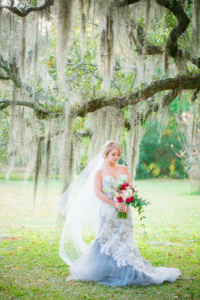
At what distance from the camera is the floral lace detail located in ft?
13.4

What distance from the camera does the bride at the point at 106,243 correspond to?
403 centimetres

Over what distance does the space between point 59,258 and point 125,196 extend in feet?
5.85

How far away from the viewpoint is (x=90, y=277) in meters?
4.06

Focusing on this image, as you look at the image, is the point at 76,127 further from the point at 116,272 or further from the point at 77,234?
the point at 116,272

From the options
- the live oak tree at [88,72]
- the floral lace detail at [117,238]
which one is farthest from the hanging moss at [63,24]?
the floral lace detail at [117,238]

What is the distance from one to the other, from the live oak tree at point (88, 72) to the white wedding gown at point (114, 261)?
162 centimetres

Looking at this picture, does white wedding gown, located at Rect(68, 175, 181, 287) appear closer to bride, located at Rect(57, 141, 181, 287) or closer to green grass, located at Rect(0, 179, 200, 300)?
bride, located at Rect(57, 141, 181, 287)

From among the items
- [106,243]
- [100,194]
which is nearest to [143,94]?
[100,194]

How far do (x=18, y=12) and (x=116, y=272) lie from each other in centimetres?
390

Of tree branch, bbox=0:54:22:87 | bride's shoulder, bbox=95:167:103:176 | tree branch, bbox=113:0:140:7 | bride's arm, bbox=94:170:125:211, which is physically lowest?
bride's arm, bbox=94:170:125:211

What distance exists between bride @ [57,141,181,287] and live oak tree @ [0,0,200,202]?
1.18 m

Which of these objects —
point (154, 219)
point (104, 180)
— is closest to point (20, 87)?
point (104, 180)

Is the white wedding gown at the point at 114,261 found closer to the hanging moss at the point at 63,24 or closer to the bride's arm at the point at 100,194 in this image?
the bride's arm at the point at 100,194

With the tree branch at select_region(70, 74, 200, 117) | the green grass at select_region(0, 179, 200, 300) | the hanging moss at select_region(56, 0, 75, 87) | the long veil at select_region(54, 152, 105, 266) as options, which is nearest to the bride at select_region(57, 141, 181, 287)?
the long veil at select_region(54, 152, 105, 266)
